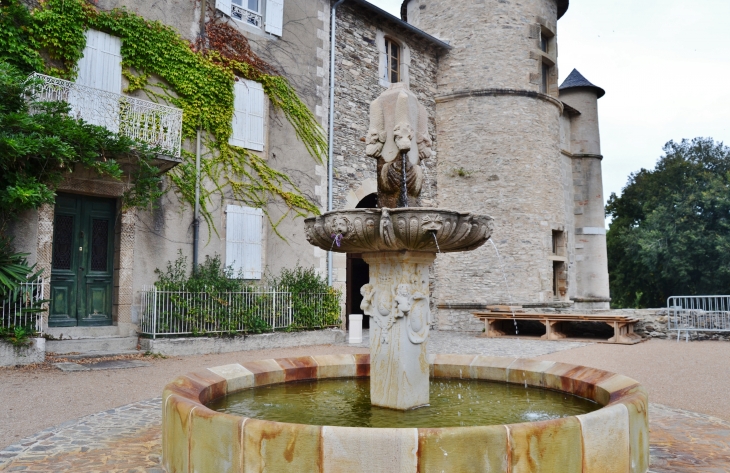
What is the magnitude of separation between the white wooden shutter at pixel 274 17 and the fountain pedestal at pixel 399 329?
31.2 ft

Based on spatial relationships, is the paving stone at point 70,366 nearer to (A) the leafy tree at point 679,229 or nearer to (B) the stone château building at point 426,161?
(B) the stone château building at point 426,161

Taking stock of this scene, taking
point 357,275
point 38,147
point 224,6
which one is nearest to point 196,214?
point 38,147

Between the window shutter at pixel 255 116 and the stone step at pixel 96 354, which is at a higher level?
the window shutter at pixel 255 116

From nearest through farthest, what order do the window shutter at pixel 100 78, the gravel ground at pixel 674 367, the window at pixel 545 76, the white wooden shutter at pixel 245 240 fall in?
the gravel ground at pixel 674 367 → the window shutter at pixel 100 78 → the white wooden shutter at pixel 245 240 → the window at pixel 545 76

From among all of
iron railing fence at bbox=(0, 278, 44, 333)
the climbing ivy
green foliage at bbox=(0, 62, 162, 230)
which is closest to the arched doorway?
the climbing ivy

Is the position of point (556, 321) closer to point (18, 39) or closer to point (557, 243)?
point (557, 243)

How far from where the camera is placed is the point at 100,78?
9812 mm

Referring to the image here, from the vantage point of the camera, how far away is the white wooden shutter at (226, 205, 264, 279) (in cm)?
1130

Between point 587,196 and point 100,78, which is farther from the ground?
point 100,78

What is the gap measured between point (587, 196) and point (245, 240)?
42.0ft

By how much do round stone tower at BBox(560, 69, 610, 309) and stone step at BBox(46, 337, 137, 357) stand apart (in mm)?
13849

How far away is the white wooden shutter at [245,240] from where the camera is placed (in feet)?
37.1

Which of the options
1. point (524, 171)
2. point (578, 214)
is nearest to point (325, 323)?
point (524, 171)

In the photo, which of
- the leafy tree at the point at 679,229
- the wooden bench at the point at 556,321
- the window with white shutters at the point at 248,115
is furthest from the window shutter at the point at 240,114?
the leafy tree at the point at 679,229
